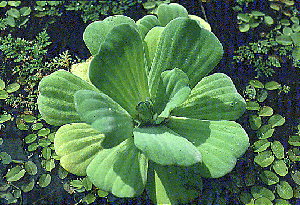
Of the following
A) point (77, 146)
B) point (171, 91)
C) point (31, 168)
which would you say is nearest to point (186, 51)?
point (171, 91)

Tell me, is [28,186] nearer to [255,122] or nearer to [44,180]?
[44,180]

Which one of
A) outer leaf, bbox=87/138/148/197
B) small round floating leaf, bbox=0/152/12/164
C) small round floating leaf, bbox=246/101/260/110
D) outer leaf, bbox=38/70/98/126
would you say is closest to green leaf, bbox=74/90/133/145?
outer leaf, bbox=87/138/148/197

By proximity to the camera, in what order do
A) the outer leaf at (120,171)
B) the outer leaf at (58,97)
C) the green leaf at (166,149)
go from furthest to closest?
the outer leaf at (58,97) → the outer leaf at (120,171) → the green leaf at (166,149)

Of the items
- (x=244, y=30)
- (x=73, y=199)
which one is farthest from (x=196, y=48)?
(x=73, y=199)

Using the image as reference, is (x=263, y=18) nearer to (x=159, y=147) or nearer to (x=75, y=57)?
(x=75, y=57)

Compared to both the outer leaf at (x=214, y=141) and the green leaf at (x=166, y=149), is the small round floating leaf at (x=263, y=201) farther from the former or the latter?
the green leaf at (x=166, y=149)

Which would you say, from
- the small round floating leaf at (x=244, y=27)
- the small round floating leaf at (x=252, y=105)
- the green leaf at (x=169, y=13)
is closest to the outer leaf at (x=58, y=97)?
the green leaf at (x=169, y=13)

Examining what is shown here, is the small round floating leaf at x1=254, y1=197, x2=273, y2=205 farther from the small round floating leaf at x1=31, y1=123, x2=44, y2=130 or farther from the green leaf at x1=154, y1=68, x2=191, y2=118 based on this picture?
the small round floating leaf at x1=31, y1=123, x2=44, y2=130
